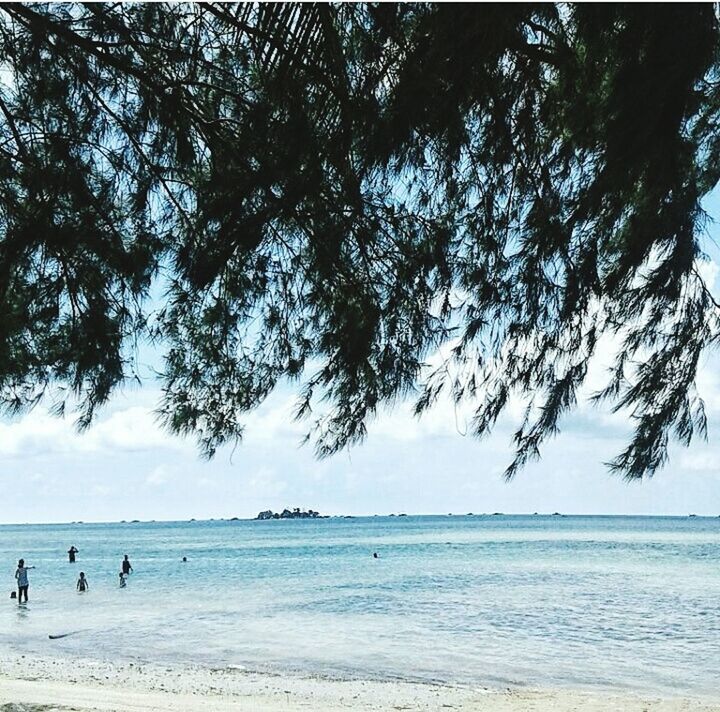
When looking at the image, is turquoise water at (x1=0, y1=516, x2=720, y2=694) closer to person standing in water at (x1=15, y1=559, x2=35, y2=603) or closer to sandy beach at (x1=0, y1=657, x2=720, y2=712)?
person standing in water at (x1=15, y1=559, x2=35, y2=603)

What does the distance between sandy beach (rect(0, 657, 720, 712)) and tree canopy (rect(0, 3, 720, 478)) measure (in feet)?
23.3

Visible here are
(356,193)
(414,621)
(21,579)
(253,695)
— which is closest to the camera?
(356,193)

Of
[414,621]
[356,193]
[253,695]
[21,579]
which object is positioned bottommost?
[414,621]

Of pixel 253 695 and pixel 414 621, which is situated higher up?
pixel 253 695

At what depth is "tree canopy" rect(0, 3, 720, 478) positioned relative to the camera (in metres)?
3.05

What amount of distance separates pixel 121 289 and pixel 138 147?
2.40 feet

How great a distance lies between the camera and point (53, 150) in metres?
4.48

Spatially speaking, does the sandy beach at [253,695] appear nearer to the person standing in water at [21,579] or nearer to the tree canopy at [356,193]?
the tree canopy at [356,193]

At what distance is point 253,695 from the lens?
12.6 m

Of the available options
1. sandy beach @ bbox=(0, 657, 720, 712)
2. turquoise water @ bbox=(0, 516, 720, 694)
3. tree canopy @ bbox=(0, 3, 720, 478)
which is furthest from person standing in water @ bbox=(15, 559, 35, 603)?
tree canopy @ bbox=(0, 3, 720, 478)

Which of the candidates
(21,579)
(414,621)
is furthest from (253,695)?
(21,579)

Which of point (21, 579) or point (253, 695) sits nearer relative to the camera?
point (253, 695)

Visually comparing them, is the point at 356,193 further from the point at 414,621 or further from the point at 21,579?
the point at 21,579

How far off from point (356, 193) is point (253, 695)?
10.6 m
